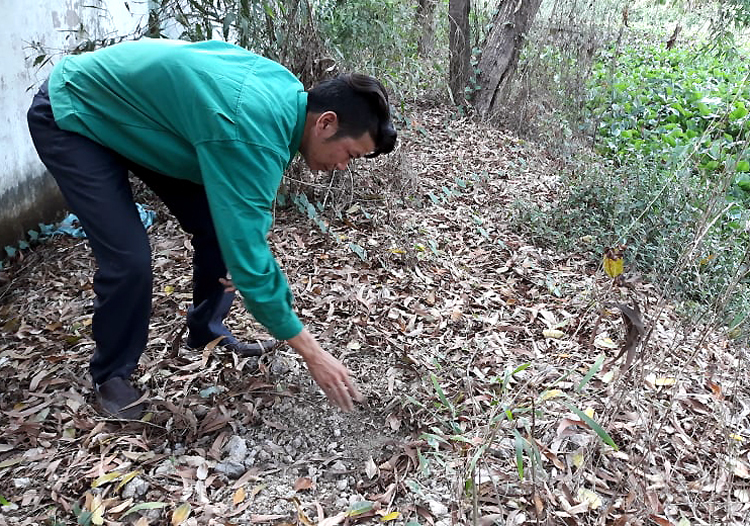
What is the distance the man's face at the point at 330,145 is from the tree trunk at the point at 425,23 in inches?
145

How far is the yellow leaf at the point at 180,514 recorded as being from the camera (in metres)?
1.80

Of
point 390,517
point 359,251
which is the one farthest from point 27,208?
point 390,517

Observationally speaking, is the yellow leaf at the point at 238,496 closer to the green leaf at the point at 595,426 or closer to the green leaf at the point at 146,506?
the green leaf at the point at 146,506

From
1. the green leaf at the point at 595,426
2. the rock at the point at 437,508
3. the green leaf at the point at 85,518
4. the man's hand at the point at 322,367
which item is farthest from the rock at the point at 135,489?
the green leaf at the point at 595,426

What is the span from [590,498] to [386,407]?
2.55 feet

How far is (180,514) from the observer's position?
1819 millimetres

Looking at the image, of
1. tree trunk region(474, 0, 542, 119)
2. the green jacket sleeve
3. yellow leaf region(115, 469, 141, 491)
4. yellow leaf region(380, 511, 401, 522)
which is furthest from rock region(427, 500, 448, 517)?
tree trunk region(474, 0, 542, 119)

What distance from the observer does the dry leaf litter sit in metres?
1.90

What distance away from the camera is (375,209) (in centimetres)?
390

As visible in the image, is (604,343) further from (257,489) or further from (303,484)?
(257,489)

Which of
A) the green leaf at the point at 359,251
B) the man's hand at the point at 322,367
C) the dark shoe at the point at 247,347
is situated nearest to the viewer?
the man's hand at the point at 322,367

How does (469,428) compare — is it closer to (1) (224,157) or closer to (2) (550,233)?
(1) (224,157)

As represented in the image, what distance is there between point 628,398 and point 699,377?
21.0 inches

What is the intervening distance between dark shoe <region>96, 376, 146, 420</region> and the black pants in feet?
0.11
